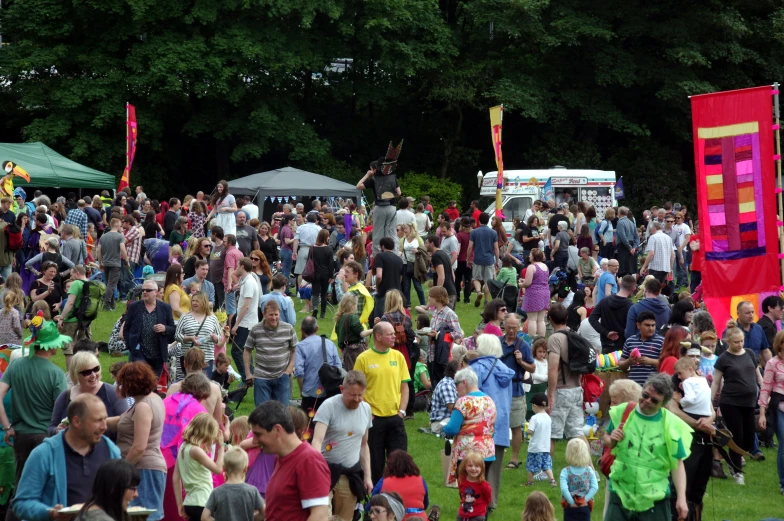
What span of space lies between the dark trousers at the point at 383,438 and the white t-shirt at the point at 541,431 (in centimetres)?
144

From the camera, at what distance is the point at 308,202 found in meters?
27.9

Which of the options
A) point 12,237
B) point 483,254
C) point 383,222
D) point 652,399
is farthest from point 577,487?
point 12,237

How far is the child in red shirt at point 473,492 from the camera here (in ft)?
24.9

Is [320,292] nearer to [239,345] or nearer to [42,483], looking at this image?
[239,345]

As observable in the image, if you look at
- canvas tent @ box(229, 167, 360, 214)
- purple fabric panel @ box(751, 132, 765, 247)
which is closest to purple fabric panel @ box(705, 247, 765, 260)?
purple fabric panel @ box(751, 132, 765, 247)

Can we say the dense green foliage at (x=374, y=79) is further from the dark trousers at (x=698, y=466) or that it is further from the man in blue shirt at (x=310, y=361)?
the dark trousers at (x=698, y=466)

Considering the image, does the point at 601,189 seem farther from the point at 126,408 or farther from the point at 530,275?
the point at 126,408

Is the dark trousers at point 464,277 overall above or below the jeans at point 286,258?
below

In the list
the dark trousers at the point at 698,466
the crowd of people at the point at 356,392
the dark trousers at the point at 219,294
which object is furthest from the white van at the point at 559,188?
the dark trousers at the point at 698,466

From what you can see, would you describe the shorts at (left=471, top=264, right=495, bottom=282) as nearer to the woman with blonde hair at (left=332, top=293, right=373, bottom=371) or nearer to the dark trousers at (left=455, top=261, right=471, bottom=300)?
the dark trousers at (left=455, top=261, right=471, bottom=300)

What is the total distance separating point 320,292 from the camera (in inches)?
689

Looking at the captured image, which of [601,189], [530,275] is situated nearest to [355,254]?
[530,275]

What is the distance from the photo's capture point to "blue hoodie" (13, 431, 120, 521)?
5410 mm

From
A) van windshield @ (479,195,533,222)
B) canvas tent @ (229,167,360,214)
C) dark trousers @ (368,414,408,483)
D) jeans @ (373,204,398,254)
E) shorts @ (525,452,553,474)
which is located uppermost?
canvas tent @ (229,167,360,214)
